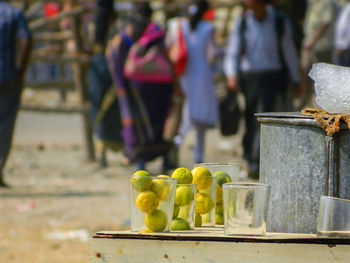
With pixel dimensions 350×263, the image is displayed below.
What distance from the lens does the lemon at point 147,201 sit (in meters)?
2.38

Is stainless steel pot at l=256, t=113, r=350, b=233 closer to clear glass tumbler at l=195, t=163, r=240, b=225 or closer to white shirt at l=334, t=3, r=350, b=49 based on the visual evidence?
clear glass tumbler at l=195, t=163, r=240, b=225

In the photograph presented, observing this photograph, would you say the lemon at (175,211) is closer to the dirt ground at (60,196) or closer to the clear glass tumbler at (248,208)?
the clear glass tumbler at (248,208)

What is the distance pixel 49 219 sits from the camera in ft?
20.3

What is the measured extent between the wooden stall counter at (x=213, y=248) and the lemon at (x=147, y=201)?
85 mm

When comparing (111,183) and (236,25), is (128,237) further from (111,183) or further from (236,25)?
(111,183)

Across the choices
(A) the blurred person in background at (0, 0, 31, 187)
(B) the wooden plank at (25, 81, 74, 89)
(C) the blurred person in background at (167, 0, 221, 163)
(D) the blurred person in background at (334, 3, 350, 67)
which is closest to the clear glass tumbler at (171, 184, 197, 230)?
(A) the blurred person in background at (0, 0, 31, 187)


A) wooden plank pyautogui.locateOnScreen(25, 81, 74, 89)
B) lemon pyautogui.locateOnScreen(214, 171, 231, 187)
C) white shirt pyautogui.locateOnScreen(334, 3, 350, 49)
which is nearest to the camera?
lemon pyautogui.locateOnScreen(214, 171, 231, 187)

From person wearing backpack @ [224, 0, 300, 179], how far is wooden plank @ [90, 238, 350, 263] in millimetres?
5136

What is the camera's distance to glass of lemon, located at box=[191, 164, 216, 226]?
260cm

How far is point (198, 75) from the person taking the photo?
8156 mm

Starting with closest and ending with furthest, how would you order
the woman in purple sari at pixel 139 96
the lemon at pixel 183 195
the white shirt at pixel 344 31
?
the lemon at pixel 183 195 → the woman in purple sari at pixel 139 96 → the white shirt at pixel 344 31

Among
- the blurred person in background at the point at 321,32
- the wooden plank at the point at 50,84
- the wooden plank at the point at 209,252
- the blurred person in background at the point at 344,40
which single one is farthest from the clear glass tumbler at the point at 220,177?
the wooden plank at the point at 50,84

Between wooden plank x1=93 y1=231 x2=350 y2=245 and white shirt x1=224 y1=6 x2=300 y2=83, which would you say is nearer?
wooden plank x1=93 y1=231 x2=350 y2=245

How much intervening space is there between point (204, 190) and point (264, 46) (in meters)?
4.80
